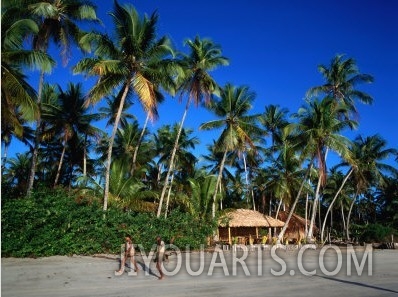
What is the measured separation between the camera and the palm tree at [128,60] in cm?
1891

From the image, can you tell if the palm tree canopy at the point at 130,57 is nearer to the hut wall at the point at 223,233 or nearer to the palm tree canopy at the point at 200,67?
the palm tree canopy at the point at 200,67

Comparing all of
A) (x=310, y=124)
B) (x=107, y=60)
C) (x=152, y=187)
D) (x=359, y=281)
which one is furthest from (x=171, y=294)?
(x=152, y=187)

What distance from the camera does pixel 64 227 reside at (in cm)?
1652


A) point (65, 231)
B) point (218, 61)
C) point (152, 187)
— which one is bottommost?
point (65, 231)

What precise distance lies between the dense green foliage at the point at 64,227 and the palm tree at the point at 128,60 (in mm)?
1183

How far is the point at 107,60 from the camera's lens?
18.7 m

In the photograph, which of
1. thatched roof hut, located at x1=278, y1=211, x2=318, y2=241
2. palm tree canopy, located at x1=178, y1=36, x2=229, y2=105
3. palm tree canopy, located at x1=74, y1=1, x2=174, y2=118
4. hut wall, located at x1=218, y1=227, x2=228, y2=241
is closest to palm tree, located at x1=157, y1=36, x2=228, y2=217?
palm tree canopy, located at x1=178, y1=36, x2=229, y2=105

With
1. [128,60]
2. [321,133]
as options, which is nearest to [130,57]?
[128,60]

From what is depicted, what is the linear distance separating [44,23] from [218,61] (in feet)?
35.1

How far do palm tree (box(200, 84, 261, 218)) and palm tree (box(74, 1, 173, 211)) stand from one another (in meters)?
7.93

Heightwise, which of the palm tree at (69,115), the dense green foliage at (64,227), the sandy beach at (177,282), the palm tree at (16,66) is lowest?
the sandy beach at (177,282)

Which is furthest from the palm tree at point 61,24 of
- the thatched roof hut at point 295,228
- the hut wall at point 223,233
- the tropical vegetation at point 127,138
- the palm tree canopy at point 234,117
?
the thatched roof hut at point 295,228

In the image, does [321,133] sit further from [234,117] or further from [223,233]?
[223,233]

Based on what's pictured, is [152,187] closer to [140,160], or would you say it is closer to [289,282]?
[140,160]
